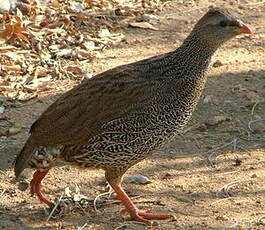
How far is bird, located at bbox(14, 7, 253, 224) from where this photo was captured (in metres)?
6.11

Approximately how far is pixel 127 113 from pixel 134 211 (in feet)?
2.73

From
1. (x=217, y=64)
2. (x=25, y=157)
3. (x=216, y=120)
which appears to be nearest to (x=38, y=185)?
(x=25, y=157)

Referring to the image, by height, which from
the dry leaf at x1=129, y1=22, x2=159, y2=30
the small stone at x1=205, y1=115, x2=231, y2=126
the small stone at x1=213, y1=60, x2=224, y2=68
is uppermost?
the dry leaf at x1=129, y1=22, x2=159, y2=30

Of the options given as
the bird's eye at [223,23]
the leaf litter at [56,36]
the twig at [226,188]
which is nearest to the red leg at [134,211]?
the twig at [226,188]

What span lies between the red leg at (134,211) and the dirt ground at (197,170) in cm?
5

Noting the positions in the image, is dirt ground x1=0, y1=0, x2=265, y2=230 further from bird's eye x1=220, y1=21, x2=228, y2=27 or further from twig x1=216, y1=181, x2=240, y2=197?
bird's eye x1=220, y1=21, x2=228, y2=27

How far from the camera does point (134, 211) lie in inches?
248

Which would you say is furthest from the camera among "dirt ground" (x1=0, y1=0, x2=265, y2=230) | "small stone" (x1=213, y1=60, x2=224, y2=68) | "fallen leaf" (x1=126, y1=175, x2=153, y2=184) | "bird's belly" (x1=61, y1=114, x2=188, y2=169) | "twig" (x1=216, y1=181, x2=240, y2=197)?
"small stone" (x1=213, y1=60, x2=224, y2=68)

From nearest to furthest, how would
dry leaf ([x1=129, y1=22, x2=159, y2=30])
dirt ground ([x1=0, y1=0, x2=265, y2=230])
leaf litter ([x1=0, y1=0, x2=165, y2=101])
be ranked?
dirt ground ([x1=0, y1=0, x2=265, y2=230]) < leaf litter ([x1=0, y1=0, x2=165, y2=101]) < dry leaf ([x1=129, y1=22, x2=159, y2=30])

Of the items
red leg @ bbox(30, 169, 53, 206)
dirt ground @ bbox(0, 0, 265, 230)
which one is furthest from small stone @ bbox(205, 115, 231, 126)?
red leg @ bbox(30, 169, 53, 206)

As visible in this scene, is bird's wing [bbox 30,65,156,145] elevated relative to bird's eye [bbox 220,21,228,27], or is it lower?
lower

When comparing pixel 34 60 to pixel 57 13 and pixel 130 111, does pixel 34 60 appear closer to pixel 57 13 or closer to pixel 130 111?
pixel 57 13

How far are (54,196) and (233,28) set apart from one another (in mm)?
2103

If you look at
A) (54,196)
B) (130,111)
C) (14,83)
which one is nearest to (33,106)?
(14,83)
